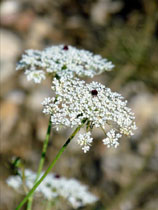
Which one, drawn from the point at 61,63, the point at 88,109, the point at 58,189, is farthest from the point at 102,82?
the point at 88,109

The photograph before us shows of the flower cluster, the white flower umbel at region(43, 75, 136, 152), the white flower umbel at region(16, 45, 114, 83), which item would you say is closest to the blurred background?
the flower cluster

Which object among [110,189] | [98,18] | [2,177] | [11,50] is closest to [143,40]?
[110,189]

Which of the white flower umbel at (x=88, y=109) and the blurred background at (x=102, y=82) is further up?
the blurred background at (x=102, y=82)

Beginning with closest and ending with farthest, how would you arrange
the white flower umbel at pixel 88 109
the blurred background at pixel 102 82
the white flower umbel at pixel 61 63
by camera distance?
the white flower umbel at pixel 88 109 → the white flower umbel at pixel 61 63 → the blurred background at pixel 102 82

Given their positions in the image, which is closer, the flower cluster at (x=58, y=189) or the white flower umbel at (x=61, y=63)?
the white flower umbel at (x=61, y=63)

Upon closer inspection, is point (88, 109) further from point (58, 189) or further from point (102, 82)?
point (102, 82)

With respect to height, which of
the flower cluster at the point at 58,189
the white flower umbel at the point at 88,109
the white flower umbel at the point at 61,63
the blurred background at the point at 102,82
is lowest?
the white flower umbel at the point at 88,109

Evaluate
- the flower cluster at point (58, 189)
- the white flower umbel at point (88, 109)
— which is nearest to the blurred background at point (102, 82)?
the flower cluster at point (58, 189)

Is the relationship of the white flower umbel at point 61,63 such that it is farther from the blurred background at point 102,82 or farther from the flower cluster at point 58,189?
the blurred background at point 102,82

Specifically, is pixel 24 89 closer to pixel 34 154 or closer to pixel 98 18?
pixel 34 154
